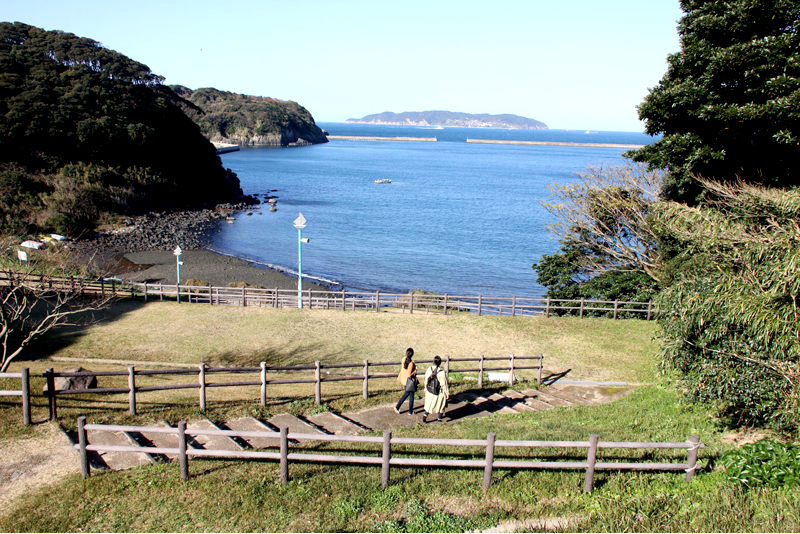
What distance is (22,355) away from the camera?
16844 mm

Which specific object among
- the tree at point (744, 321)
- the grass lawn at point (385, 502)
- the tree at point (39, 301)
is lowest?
the tree at point (39, 301)

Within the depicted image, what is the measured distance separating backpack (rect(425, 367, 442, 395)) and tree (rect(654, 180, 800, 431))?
5112 millimetres

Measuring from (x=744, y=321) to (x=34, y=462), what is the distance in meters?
12.1

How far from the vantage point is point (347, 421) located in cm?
1113

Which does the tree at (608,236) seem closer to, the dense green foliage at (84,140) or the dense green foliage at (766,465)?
the dense green foliage at (766,465)

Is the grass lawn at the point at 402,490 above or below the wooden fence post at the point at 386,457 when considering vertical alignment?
below

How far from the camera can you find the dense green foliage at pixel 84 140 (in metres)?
54.4

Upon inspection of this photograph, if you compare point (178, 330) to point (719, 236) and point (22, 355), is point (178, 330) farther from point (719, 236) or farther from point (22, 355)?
point (719, 236)

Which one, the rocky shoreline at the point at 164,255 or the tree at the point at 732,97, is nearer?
the tree at the point at 732,97

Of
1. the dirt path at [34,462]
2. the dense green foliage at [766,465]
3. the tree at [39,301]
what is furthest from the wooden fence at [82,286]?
the dense green foliage at [766,465]

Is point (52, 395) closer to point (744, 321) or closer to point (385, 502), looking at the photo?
point (385, 502)

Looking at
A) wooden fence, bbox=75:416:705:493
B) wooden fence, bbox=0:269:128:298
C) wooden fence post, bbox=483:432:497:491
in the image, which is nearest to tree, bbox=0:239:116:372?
wooden fence, bbox=0:269:128:298

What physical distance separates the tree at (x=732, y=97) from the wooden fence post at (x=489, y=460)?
17.0 m

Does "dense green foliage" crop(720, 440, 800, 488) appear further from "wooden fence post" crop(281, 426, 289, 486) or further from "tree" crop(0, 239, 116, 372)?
"tree" crop(0, 239, 116, 372)
